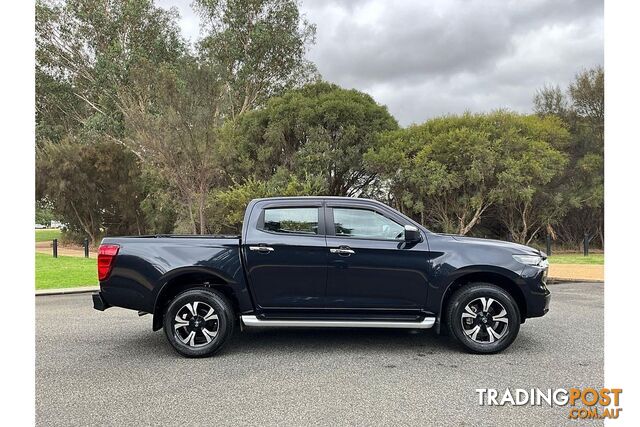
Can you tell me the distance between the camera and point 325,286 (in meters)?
5.35

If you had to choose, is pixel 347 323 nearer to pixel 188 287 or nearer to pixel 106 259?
pixel 188 287

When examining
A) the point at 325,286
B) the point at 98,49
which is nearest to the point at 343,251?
the point at 325,286

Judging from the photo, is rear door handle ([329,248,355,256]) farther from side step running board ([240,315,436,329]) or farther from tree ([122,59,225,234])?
tree ([122,59,225,234])

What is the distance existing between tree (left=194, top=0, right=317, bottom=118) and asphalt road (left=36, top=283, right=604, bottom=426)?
2216 cm

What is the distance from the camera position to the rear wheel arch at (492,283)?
5469 millimetres

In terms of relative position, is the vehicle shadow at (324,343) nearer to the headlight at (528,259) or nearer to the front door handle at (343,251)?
the headlight at (528,259)

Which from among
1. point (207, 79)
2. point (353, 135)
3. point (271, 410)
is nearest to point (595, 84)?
point (353, 135)

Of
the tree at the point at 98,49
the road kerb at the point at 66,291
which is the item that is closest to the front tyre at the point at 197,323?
the road kerb at the point at 66,291

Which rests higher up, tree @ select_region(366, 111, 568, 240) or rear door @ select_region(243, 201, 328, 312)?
tree @ select_region(366, 111, 568, 240)

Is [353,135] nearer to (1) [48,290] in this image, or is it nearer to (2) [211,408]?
(1) [48,290]

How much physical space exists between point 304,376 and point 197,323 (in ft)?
4.96

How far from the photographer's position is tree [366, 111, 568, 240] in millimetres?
17062

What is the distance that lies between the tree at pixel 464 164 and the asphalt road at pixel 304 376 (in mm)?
10806

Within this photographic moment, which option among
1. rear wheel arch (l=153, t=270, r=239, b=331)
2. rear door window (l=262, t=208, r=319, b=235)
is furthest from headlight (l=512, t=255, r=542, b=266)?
rear wheel arch (l=153, t=270, r=239, b=331)
